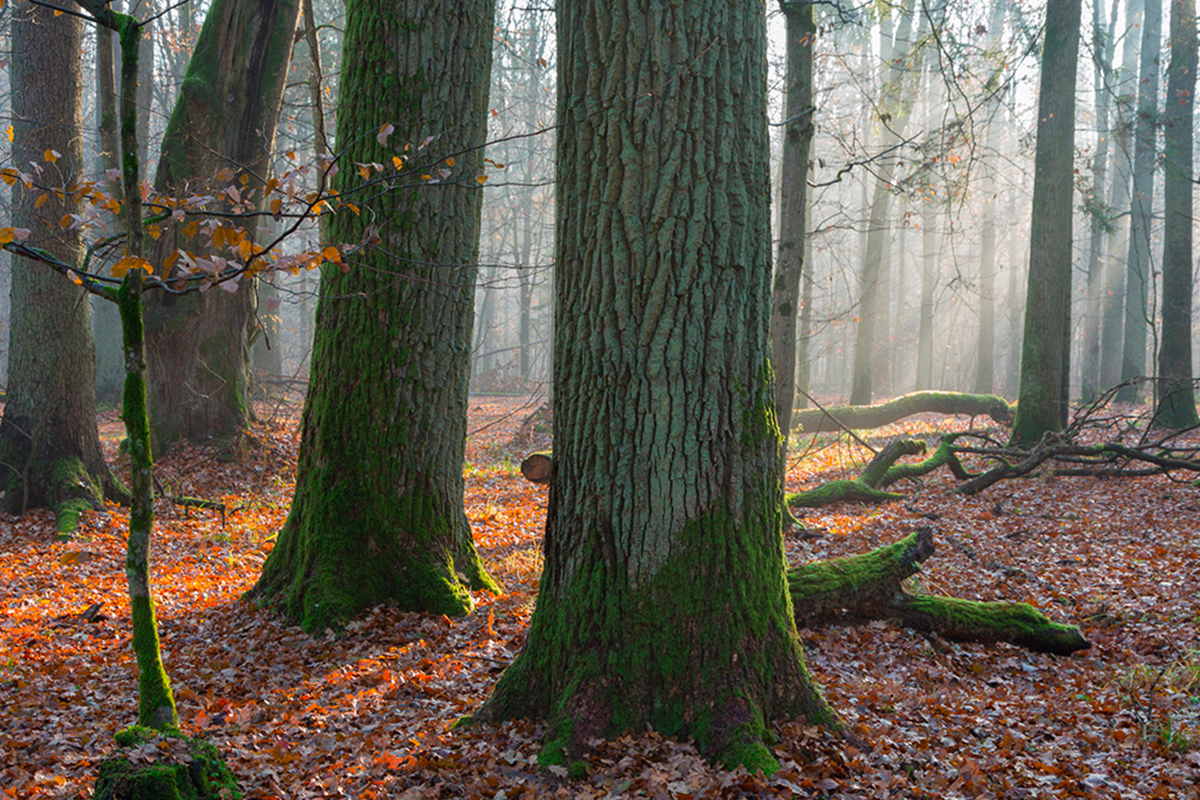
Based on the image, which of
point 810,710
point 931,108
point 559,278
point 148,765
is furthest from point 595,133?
point 931,108

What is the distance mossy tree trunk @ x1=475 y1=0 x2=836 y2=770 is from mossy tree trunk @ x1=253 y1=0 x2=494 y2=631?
7.18 feet

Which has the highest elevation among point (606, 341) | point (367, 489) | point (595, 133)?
point (595, 133)

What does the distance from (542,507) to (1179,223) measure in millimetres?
12201

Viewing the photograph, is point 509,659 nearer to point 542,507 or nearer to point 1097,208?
point 542,507

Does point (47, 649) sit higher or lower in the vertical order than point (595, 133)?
lower

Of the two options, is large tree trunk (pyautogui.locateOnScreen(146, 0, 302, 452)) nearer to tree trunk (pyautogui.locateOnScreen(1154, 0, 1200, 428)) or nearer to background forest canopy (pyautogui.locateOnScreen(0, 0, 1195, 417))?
background forest canopy (pyautogui.locateOnScreen(0, 0, 1195, 417))

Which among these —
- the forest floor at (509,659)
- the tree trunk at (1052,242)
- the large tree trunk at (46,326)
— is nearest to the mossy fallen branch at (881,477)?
the forest floor at (509,659)

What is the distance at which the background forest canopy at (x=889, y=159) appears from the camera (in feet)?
32.7

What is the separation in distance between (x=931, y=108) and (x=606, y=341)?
1306 inches

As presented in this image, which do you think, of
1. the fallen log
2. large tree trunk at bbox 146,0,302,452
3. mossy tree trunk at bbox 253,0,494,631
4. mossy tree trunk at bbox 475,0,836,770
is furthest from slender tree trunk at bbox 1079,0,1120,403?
large tree trunk at bbox 146,0,302,452

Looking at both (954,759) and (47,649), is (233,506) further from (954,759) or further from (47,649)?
(954,759)

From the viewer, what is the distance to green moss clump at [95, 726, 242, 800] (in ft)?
8.45

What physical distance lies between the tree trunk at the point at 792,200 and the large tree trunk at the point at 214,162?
6587 millimetres

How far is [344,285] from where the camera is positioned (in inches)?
208
